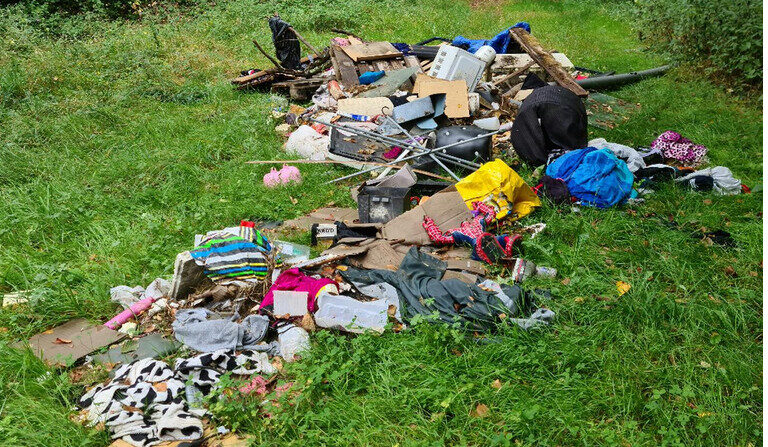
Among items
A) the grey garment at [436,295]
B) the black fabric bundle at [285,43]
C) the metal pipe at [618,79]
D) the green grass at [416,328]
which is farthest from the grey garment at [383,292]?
the metal pipe at [618,79]

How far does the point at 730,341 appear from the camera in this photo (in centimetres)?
335

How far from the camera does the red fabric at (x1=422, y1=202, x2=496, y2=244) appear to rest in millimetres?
4562

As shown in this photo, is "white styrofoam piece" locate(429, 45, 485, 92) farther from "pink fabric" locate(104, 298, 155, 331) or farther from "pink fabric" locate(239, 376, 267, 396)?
"pink fabric" locate(239, 376, 267, 396)

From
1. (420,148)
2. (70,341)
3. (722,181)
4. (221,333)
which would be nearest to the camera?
(221,333)

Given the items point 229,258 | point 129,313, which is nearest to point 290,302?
point 229,258

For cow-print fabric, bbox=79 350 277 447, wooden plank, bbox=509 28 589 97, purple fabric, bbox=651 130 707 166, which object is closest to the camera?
cow-print fabric, bbox=79 350 277 447

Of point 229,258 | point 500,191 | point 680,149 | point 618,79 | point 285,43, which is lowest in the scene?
point 618,79

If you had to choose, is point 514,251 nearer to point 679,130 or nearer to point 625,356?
point 625,356

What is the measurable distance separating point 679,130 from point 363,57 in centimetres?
495

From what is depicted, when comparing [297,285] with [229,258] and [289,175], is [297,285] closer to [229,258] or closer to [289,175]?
[229,258]

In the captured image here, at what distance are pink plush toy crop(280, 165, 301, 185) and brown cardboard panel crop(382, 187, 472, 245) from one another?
1591 mm

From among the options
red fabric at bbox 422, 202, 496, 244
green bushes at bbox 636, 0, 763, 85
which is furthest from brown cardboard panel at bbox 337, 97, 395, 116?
green bushes at bbox 636, 0, 763, 85

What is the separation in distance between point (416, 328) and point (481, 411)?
2.34 ft

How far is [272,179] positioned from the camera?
5.92 m
